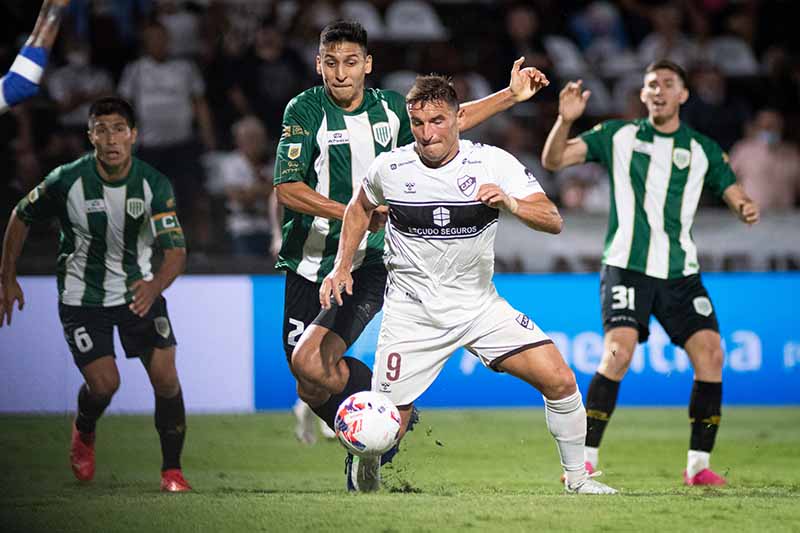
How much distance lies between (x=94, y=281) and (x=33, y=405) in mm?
886

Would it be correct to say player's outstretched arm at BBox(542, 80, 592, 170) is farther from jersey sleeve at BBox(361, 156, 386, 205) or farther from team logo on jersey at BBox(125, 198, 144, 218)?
team logo on jersey at BBox(125, 198, 144, 218)

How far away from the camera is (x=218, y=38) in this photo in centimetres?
1280

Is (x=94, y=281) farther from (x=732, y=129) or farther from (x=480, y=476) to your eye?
(x=732, y=129)

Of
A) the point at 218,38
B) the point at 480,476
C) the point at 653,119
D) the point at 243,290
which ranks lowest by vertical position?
the point at 480,476

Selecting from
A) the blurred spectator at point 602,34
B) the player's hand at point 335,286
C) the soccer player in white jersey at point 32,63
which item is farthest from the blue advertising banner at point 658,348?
the soccer player in white jersey at point 32,63

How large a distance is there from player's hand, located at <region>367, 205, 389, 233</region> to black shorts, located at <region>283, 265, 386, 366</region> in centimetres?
48

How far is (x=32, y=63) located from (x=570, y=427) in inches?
120

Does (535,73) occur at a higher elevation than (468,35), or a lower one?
lower

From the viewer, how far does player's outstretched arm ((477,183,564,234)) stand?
5.60 meters

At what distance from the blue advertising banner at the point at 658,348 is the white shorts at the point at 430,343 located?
4.70 m

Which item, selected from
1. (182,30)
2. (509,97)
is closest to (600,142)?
(509,97)

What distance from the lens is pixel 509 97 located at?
6871mm

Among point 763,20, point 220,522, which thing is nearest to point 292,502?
point 220,522

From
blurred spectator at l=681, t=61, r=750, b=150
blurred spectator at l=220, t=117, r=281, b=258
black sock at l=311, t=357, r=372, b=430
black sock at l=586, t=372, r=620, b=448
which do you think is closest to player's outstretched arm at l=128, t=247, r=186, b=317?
black sock at l=311, t=357, r=372, b=430
